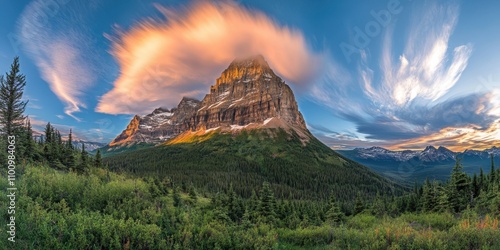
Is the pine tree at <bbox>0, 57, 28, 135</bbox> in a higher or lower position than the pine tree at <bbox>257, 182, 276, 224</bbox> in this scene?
higher

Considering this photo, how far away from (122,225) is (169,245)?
108 inches

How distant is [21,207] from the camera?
13.8m

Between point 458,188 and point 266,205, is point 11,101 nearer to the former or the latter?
point 266,205

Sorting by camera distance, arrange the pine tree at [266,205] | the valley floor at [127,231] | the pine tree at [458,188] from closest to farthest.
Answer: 1. the valley floor at [127,231]
2. the pine tree at [266,205]
3. the pine tree at [458,188]

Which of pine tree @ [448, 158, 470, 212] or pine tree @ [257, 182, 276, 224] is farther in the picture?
pine tree @ [448, 158, 470, 212]

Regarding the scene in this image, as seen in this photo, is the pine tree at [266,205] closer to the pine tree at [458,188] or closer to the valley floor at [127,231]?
the valley floor at [127,231]

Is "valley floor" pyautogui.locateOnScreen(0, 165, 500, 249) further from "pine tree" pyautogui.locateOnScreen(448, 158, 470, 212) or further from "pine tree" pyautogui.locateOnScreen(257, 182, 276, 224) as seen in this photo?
"pine tree" pyautogui.locateOnScreen(448, 158, 470, 212)

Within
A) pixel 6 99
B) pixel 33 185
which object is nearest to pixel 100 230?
pixel 33 185

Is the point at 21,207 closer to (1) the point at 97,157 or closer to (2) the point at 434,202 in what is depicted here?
(1) the point at 97,157

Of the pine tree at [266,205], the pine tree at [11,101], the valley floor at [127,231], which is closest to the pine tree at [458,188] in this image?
the pine tree at [266,205]

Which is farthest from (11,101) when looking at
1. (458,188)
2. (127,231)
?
(458,188)

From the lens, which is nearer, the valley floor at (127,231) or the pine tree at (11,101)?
the valley floor at (127,231)

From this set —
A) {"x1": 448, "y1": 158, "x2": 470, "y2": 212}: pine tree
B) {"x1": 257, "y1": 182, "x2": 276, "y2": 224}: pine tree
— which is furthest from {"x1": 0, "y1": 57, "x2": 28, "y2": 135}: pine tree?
{"x1": 448, "y1": 158, "x2": 470, "y2": 212}: pine tree

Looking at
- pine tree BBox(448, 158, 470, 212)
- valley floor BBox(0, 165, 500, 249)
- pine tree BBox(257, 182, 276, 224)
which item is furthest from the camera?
pine tree BBox(448, 158, 470, 212)
